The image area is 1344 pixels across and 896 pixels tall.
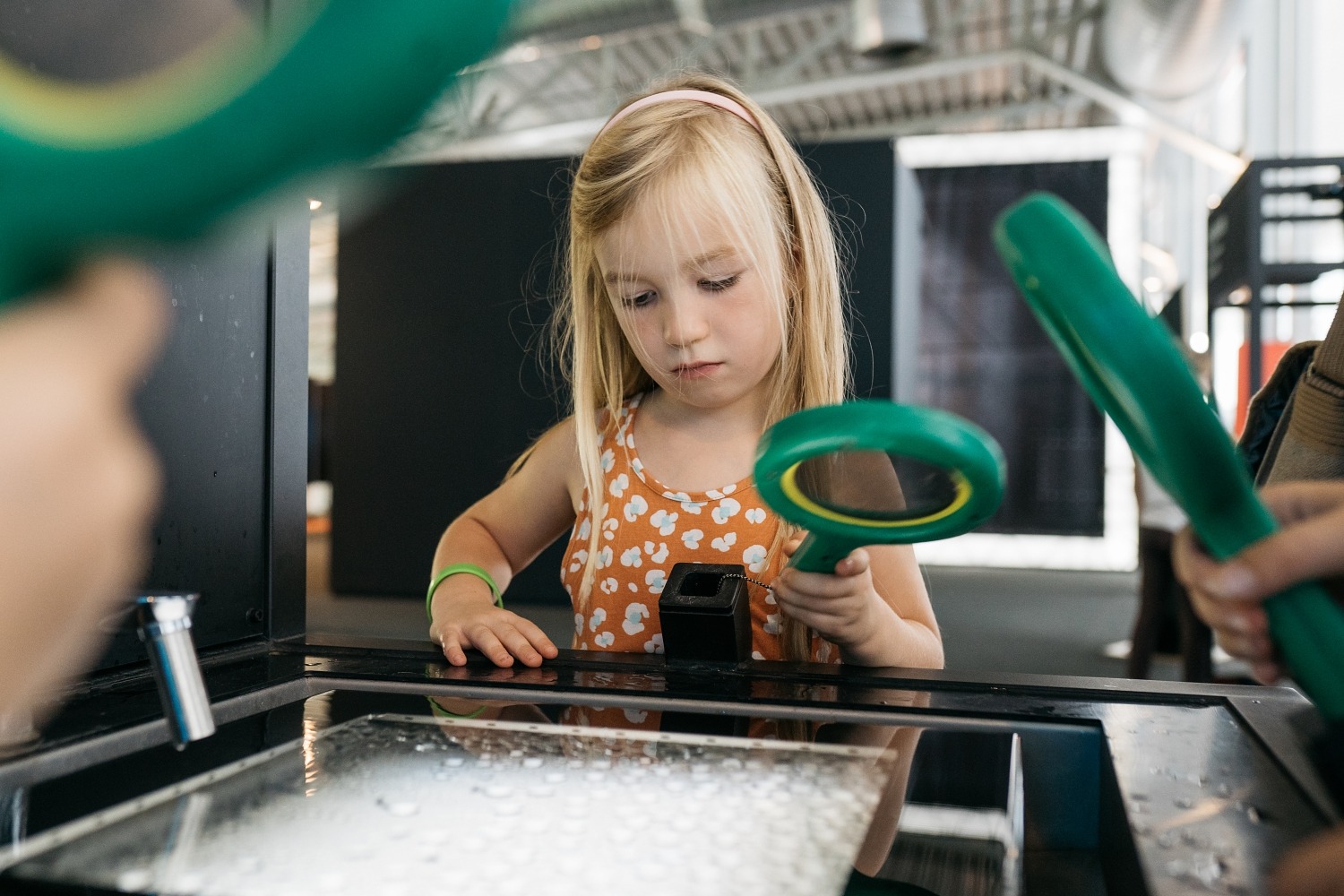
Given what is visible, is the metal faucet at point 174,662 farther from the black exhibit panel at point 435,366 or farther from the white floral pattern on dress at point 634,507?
the black exhibit panel at point 435,366

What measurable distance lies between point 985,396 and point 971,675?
16.3 feet

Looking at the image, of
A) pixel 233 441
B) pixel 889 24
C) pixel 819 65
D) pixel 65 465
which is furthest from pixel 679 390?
pixel 819 65

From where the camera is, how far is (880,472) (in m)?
0.41

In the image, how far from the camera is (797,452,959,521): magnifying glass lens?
39cm

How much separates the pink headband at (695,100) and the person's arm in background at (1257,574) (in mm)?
679

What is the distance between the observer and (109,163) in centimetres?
14

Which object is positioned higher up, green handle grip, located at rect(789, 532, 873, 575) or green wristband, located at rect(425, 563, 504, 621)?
green handle grip, located at rect(789, 532, 873, 575)

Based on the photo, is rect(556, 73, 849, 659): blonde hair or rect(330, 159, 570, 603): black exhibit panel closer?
rect(556, 73, 849, 659): blonde hair

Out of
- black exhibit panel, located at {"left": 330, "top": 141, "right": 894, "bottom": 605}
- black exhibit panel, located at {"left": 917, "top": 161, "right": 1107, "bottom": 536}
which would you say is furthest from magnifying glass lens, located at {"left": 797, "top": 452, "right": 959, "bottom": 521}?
black exhibit panel, located at {"left": 917, "top": 161, "right": 1107, "bottom": 536}

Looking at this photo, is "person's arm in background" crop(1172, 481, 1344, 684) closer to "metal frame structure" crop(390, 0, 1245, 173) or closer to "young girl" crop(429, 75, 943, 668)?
"young girl" crop(429, 75, 943, 668)

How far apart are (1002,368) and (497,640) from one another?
4.98 m

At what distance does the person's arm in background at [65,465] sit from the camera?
0.49ft

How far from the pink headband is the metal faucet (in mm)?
680

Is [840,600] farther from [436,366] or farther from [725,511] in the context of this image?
[436,366]
